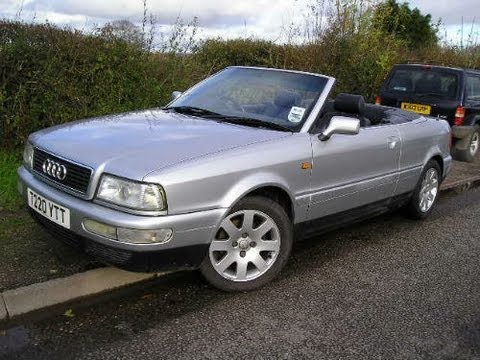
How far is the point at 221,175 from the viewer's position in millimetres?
3387

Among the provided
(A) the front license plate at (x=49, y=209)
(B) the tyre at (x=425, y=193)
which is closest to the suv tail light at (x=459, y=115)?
(B) the tyre at (x=425, y=193)

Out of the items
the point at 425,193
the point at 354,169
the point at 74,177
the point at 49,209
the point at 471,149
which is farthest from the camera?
the point at 471,149

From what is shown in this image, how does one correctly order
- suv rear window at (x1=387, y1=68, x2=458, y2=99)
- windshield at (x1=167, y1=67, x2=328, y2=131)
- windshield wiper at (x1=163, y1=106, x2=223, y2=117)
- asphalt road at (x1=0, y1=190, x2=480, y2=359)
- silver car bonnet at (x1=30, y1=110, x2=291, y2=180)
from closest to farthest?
asphalt road at (x1=0, y1=190, x2=480, y2=359)
silver car bonnet at (x1=30, y1=110, x2=291, y2=180)
windshield at (x1=167, y1=67, x2=328, y2=131)
windshield wiper at (x1=163, y1=106, x2=223, y2=117)
suv rear window at (x1=387, y1=68, x2=458, y2=99)

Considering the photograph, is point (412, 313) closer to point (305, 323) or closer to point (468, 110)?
point (305, 323)

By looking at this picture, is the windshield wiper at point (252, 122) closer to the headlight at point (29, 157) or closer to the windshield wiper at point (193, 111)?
the windshield wiper at point (193, 111)

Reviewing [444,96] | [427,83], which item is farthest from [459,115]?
[427,83]

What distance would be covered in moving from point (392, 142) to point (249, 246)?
1858mm

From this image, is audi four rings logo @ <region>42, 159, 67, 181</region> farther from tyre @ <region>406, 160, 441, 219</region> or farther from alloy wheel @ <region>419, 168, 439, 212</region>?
alloy wheel @ <region>419, 168, 439, 212</region>

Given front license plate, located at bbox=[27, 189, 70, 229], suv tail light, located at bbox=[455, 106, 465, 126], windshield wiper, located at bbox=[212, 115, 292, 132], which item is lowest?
front license plate, located at bbox=[27, 189, 70, 229]

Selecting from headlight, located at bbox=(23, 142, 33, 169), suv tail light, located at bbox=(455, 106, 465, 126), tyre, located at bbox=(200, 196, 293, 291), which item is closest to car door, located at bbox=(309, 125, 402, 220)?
tyre, located at bbox=(200, 196, 293, 291)

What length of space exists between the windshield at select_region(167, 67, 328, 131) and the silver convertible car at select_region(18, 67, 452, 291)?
12 millimetres

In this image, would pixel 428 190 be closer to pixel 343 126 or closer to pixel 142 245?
pixel 343 126

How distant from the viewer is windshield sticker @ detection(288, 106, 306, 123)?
4.15 metres

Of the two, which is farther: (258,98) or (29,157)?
(258,98)
